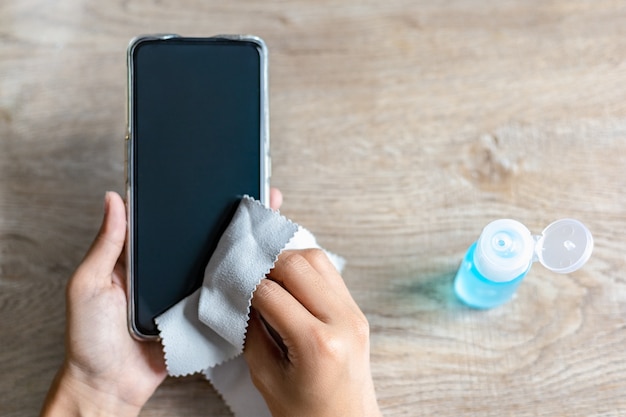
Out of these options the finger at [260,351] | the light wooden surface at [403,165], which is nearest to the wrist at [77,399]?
the light wooden surface at [403,165]

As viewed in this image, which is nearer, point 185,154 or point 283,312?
point 283,312

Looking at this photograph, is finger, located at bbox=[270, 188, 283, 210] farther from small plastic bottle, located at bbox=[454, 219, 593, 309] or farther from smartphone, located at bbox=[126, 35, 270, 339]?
small plastic bottle, located at bbox=[454, 219, 593, 309]

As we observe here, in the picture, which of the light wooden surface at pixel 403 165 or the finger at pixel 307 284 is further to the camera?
the light wooden surface at pixel 403 165

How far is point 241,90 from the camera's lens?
0.63 m

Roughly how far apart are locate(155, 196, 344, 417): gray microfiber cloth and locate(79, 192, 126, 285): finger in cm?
7

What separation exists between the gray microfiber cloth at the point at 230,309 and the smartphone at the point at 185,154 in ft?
0.08

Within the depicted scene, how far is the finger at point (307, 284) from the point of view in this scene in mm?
534

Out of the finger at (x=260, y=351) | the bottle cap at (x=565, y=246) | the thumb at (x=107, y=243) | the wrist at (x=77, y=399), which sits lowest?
the wrist at (x=77, y=399)

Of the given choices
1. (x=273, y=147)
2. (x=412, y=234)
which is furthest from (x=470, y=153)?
(x=273, y=147)

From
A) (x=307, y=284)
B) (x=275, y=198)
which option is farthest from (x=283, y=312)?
(x=275, y=198)

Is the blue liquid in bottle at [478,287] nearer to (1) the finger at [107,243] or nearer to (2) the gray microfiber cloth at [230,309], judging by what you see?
(2) the gray microfiber cloth at [230,309]

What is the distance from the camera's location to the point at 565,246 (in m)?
0.57

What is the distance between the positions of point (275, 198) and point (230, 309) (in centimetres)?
14

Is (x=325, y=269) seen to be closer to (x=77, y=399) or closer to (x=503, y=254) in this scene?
(x=503, y=254)
